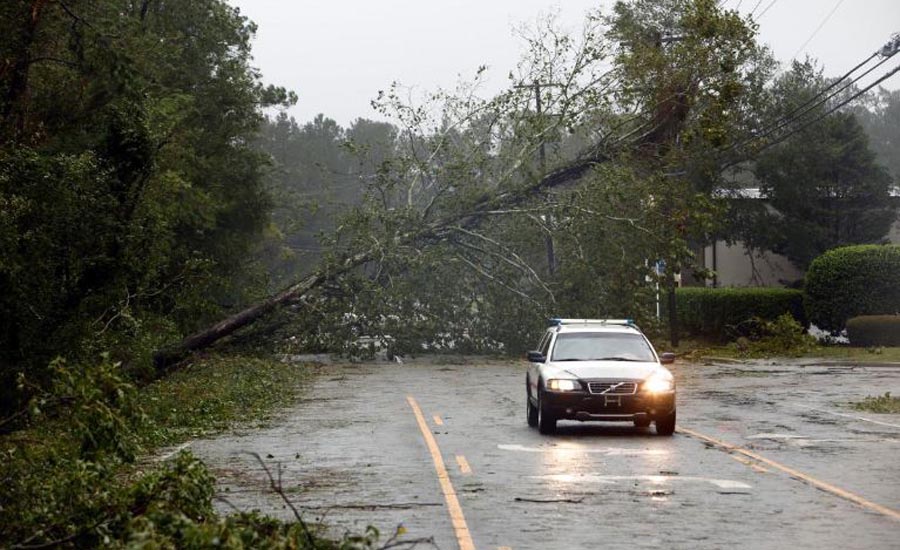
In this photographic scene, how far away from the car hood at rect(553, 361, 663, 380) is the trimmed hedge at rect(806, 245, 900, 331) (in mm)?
31302

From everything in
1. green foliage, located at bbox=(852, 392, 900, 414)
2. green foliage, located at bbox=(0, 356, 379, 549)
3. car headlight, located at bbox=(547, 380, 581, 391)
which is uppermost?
car headlight, located at bbox=(547, 380, 581, 391)

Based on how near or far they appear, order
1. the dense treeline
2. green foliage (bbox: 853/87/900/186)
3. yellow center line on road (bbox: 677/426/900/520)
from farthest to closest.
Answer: green foliage (bbox: 853/87/900/186), the dense treeline, yellow center line on road (bbox: 677/426/900/520)

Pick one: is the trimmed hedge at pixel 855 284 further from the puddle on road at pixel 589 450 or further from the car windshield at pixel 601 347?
the puddle on road at pixel 589 450

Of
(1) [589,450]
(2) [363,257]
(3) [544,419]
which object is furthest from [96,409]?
(2) [363,257]

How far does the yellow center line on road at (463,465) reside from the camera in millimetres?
15148

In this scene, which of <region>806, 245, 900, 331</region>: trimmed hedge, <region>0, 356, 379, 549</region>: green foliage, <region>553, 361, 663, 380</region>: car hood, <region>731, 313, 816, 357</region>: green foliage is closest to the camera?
<region>0, 356, 379, 549</region>: green foliage

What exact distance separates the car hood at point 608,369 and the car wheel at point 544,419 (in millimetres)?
518

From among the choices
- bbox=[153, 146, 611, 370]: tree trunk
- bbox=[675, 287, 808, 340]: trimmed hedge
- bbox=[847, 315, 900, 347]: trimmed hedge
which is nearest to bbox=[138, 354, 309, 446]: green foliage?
bbox=[153, 146, 611, 370]: tree trunk

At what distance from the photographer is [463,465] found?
15.8 m

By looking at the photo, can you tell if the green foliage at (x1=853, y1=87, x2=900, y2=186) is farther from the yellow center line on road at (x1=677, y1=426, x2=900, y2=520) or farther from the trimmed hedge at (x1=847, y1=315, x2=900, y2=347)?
the yellow center line on road at (x1=677, y1=426, x2=900, y2=520)

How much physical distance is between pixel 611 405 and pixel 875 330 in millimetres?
31088

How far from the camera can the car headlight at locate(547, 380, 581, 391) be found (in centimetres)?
1938

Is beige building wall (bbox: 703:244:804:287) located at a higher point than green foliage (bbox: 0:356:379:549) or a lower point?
higher

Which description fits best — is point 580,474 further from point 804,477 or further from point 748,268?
point 748,268
